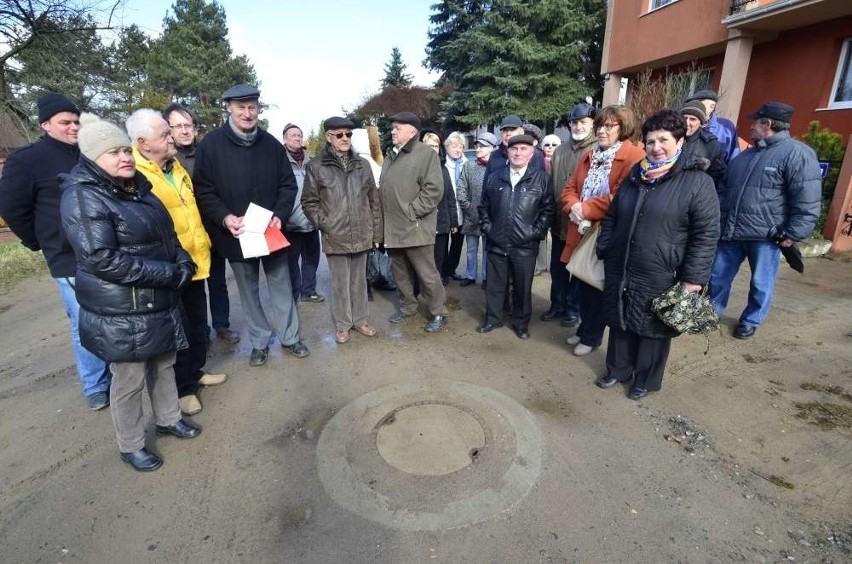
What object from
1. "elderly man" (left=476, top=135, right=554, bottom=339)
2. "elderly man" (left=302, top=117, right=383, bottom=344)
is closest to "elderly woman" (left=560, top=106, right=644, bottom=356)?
"elderly man" (left=476, top=135, right=554, bottom=339)

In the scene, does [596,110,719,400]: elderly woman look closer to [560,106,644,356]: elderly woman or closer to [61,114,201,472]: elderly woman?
[560,106,644,356]: elderly woman

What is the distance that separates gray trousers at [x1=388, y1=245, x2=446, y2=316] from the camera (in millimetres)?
4371

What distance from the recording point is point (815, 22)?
29.6 ft

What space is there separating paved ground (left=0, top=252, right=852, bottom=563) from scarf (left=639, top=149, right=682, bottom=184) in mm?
1641

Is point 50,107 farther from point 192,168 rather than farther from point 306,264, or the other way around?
point 306,264

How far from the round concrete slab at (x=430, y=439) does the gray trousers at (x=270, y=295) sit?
1481 millimetres

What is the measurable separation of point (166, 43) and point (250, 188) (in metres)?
38.4

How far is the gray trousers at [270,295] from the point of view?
372 cm

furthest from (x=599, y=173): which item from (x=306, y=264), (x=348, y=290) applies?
(x=306, y=264)

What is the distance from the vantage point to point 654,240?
287 cm

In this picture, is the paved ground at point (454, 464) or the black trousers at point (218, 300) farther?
the black trousers at point (218, 300)

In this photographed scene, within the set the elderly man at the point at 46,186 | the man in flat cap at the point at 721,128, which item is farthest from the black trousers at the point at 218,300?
the man in flat cap at the point at 721,128

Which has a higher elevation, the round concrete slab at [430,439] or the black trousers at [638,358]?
the black trousers at [638,358]

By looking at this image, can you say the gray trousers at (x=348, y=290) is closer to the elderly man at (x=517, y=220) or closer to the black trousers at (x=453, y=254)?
the elderly man at (x=517, y=220)
